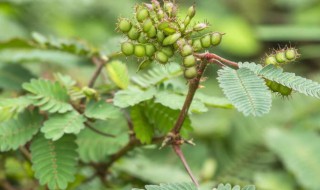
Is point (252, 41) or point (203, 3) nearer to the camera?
point (252, 41)

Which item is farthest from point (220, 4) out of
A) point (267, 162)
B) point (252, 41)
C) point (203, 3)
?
point (267, 162)

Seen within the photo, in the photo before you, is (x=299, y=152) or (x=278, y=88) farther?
(x=299, y=152)

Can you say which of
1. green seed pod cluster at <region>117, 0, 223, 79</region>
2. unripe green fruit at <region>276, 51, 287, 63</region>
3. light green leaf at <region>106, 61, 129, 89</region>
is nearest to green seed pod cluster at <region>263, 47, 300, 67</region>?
unripe green fruit at <region>276, 51, 287, 63</region>

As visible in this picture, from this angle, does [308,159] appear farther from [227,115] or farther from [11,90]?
[11,90]

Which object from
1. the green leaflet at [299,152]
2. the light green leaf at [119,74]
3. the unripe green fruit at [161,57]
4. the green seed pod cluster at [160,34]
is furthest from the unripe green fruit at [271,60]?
the green leaflet at [299,152]

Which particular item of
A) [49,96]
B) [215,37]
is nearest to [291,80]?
[215,37]

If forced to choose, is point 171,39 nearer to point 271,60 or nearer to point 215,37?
point 215,37
